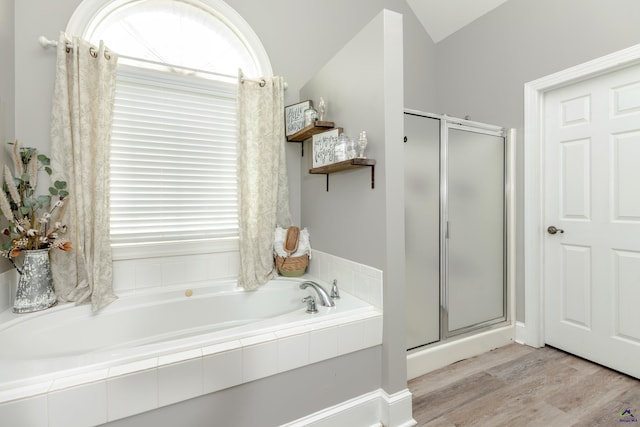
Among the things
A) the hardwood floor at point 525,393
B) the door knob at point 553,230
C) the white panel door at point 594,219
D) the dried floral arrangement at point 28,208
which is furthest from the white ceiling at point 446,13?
the dried floral arrangement at point 28,208

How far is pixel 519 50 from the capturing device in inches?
95.7

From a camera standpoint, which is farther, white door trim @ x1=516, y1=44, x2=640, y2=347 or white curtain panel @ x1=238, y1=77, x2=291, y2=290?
white door trim @ x1=516, y1=44, x2=640, y2=347

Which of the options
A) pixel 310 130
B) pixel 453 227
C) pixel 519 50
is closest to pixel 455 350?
pixel 453 227

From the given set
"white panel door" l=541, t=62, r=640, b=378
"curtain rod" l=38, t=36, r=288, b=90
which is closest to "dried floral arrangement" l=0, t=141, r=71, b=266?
"curtain rod" l=38, t=36, r=288, b=90

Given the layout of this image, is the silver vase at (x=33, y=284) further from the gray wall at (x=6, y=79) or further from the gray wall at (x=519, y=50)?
the gray wall at (x=519, y=50)

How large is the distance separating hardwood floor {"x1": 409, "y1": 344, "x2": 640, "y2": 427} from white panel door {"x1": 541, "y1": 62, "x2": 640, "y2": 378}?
0.23m

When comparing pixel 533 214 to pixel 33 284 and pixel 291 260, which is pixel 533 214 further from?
pixel 33 284

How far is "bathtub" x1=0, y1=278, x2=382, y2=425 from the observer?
101 centimetres

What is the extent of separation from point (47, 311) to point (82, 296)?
0.54 ft

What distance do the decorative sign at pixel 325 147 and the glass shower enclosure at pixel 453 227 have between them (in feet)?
1.63

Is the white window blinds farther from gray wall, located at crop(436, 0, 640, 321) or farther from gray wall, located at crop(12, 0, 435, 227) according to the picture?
gray wall, located at crop(436, 0, 640, 321)

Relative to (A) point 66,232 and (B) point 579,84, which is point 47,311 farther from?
(B) point 579,84

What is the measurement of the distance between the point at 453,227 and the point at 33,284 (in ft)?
8.48

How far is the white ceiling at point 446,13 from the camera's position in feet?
8.78
